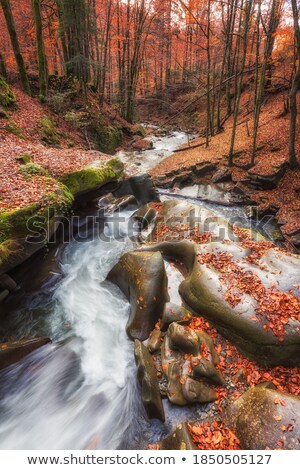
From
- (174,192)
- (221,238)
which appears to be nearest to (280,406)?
(221,238)

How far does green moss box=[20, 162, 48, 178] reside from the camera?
7283 mm

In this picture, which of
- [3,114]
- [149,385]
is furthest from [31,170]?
[149,385]

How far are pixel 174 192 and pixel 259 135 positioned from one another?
6.55 metres

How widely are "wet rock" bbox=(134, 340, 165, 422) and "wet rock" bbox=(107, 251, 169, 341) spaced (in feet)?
2.55

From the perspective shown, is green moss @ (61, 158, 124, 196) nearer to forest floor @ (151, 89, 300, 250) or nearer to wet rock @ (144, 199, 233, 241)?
wet rock @ (144, 199, 233, 241)

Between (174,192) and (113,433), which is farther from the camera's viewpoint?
(174,192)

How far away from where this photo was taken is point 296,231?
891 cm

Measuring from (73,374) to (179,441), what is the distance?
2625mm

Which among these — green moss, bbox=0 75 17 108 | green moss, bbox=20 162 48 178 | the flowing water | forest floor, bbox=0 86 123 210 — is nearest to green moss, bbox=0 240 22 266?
forest floor, bbox=0 86 123 210

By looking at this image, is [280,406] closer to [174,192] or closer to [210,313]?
[210,313]

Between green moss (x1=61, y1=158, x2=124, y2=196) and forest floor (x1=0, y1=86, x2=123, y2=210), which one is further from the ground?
forest floor (x1=0, y1=86, x2=123, y2=210)

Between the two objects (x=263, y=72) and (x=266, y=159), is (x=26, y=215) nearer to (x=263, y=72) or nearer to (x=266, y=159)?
(x=263, y=72)

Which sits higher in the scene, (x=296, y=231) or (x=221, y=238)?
(x=221, y=238)

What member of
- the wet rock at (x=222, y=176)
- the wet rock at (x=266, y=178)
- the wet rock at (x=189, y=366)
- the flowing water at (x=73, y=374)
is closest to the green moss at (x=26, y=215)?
the flowing water at (x=73, y=374)
